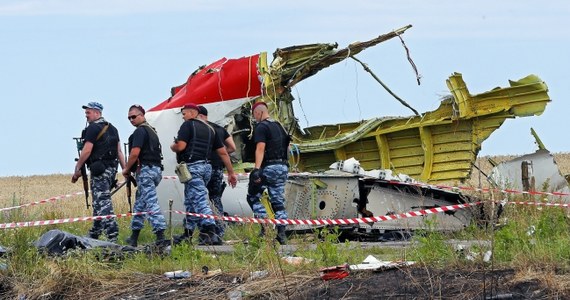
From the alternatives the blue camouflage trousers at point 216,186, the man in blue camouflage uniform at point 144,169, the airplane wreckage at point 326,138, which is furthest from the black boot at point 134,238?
the airplane wreckage at point 326,138

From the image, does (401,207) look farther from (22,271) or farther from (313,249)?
(22,271)

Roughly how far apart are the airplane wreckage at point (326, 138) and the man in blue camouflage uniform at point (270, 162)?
1491 millimetres

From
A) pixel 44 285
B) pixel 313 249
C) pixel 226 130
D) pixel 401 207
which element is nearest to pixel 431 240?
pixel 313 249

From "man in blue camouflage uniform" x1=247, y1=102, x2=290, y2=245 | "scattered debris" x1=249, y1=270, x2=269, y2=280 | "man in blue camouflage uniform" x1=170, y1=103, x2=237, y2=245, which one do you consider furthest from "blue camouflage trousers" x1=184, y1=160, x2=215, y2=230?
"scattered debris" x1=249, y1=270, x2=269, y2=280

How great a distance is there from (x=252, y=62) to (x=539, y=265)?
28.8ft

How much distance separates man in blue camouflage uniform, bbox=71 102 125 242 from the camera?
15336mm

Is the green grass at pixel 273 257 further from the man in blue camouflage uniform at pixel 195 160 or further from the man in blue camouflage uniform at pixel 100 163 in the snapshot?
the man in blue camouflage uniform at pixel 100 163

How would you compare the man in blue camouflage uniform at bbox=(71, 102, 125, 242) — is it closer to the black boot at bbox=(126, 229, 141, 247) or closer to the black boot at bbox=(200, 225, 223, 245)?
the black boot at bbox=(126, 229, 141, 247)

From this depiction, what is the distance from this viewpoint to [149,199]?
567 inches

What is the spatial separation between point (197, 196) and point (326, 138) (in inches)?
177

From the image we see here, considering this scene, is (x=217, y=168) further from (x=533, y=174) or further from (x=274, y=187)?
(x=533, y=174)

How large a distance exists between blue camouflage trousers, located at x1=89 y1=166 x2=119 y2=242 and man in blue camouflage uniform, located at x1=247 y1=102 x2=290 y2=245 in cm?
191

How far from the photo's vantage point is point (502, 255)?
1028 centimetres

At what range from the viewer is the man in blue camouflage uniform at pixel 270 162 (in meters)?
14.6
